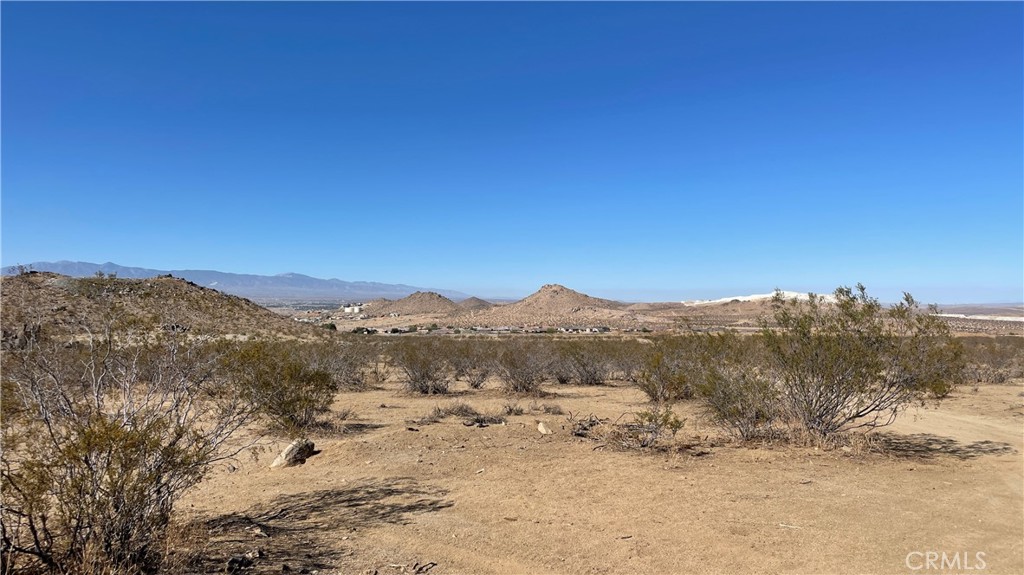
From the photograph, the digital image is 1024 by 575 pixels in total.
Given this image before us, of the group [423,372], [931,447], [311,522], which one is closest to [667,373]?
[931,447]

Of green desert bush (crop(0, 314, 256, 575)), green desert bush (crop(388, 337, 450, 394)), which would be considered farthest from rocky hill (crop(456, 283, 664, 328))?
green desert bush (crop(0, 314, 256, 575))

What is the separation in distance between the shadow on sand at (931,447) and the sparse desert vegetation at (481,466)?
0.24ft

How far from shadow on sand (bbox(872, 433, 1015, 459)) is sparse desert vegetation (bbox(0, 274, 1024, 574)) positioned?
0.07 meters

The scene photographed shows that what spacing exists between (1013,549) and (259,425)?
12.9 m

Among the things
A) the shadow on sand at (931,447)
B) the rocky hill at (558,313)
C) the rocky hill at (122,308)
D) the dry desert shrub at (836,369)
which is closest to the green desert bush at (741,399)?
the dry desert shrub at (836,369)

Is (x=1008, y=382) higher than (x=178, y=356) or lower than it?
lower

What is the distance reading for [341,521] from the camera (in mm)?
6637

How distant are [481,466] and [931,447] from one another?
8689 millimetres

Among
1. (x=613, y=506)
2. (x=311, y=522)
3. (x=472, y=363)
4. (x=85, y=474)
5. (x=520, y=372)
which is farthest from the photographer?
(x=472, y=363)

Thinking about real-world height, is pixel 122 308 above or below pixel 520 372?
above

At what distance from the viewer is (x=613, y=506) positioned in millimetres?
7168

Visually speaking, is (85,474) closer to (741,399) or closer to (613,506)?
(613,506)

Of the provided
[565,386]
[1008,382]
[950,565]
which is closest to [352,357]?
[565,386]

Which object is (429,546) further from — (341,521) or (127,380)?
(127,380)
